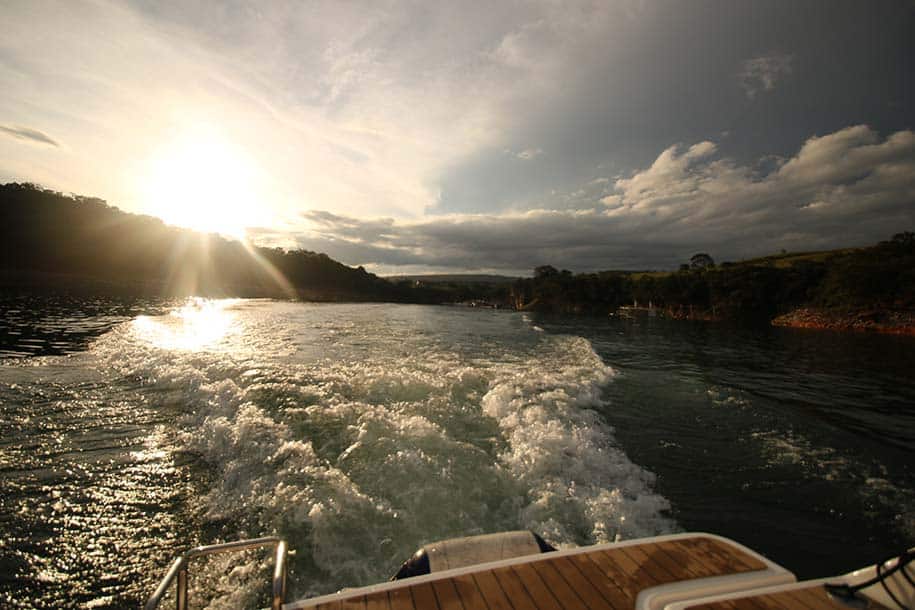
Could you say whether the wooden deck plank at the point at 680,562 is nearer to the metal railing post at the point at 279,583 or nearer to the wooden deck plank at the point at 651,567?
the wooden deck plank at the point at 651,567

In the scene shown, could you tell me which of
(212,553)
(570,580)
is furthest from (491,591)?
(212,553)

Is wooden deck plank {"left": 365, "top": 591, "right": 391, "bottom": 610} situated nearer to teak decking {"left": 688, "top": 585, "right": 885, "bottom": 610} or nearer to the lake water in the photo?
the lake water

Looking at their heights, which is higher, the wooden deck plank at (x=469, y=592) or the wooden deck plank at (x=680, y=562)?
the wooden deck plank at (x=469, y=592)

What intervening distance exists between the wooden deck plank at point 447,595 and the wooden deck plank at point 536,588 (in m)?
0.68

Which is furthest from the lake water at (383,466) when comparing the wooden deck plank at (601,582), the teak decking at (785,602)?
the teak decking at (785,602)

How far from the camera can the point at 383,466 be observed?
7.48 metres

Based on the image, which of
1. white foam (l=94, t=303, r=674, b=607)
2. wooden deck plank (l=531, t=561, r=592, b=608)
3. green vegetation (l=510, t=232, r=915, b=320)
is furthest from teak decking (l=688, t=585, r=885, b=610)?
green vegetation (l=510, t=232, r=915, b=320)

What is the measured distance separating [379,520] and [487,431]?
431cm

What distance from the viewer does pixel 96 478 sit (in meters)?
6.56

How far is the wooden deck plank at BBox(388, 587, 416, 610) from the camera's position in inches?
125

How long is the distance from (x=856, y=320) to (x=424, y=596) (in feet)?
253

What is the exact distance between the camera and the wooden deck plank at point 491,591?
10.6 ft

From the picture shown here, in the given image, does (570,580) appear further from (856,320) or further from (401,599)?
(856,320)

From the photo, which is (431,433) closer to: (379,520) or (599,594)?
(379,520)
